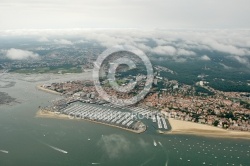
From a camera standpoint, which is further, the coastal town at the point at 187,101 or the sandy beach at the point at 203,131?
the coastal town at the point at 187,101

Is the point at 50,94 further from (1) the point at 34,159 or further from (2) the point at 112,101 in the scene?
(1) the point at 34,159

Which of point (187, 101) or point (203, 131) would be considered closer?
point (203, 131)

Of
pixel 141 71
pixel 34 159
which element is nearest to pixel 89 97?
pixel 34 159

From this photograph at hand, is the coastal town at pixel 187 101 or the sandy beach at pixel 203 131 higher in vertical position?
the coastal town at pixel 187 101

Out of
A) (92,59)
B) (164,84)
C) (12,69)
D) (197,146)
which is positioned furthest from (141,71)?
(197,146)

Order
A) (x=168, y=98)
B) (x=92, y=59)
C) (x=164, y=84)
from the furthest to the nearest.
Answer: (x=92, y=59) → (x=164, y=84) → (x=168, y=98)

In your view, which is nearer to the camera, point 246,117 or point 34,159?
point 34,159

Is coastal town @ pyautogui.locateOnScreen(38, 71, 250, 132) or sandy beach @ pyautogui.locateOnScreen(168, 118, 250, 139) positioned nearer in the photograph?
sandy beach @ pyautogui.locateOnScreen(168, 118, 250, 139)

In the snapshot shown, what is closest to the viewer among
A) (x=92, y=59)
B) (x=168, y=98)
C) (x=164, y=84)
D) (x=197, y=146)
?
(x=197, y=146)
